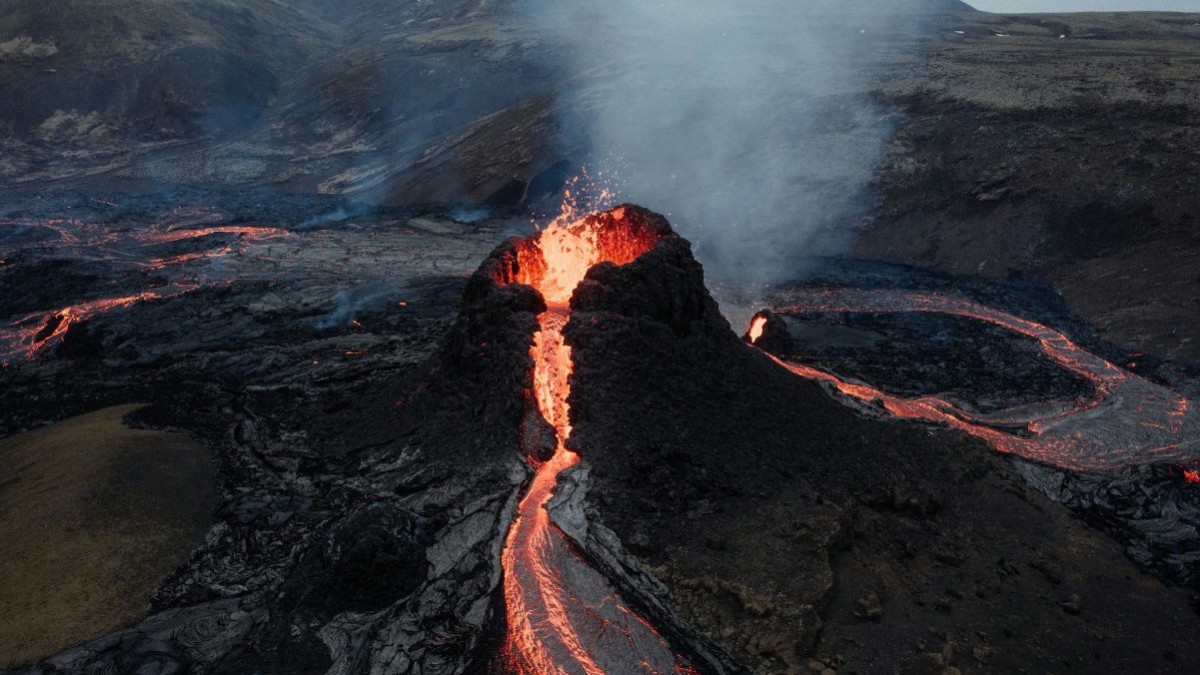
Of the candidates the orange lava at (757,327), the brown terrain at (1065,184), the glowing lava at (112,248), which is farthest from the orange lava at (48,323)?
the brown terrain at (1065,184)

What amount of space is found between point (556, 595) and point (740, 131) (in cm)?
3358

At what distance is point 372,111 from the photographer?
54.8 metres

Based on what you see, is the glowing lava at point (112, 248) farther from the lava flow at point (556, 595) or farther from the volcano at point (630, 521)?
the lava flow at point (556, 595)

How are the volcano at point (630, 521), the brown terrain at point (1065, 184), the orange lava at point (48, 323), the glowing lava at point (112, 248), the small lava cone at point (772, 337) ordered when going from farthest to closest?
1. the brown terrain at point (1065, 184)
2. the glowing lava at point (112, 248)
3. the orange lava at point (48, 323)
4. the small lava cone at point (772, 337)
5. the volcano at point (630, 521)

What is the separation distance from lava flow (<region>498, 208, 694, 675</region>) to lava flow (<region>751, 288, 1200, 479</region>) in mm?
6720

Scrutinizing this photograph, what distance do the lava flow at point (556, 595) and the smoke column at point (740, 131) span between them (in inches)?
679

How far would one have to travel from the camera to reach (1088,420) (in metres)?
16.0

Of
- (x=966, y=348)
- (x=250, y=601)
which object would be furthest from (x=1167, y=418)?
(x=250, y=601)

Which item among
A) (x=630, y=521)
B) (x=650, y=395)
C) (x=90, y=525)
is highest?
(x=650, y=395)

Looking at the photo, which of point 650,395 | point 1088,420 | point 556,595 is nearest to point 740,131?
point 1088,420

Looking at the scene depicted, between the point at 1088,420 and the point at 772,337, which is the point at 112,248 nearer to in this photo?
the point at 772,337

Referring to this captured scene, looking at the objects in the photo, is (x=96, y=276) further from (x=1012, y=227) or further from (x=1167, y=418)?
(x=1012, y=227)

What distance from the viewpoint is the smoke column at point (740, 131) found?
3198 cm

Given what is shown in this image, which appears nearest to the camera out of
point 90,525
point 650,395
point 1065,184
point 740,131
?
point 90,525
